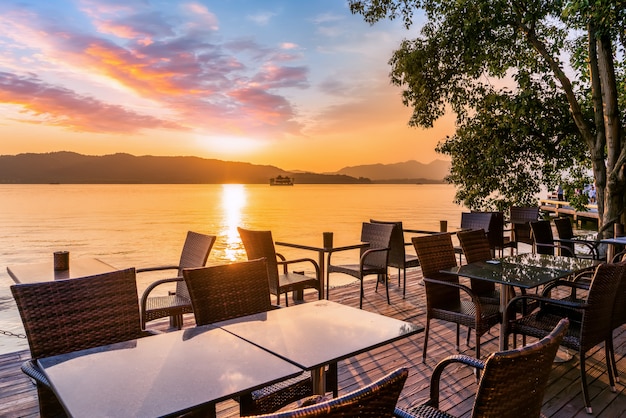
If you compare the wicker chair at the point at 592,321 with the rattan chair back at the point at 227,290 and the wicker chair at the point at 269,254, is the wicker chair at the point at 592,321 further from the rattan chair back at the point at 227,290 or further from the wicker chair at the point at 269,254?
the wicker chair at the point at 269,254

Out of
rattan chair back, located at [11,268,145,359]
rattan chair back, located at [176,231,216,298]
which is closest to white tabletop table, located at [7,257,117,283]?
rattan chair back, located at [176,231,216,298]

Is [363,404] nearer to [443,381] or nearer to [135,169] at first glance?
[443,381]

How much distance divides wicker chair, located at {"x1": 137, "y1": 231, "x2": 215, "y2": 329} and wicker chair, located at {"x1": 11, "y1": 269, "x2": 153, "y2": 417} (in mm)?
1016

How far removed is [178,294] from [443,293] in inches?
90.9

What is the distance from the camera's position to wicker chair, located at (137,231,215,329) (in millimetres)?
3291

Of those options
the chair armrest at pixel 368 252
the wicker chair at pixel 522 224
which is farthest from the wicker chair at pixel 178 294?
the wicker chair at pixel 522 224

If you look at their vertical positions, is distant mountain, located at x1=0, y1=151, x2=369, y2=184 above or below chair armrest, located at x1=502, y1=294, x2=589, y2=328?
above

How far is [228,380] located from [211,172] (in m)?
147

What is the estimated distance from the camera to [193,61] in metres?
14.2

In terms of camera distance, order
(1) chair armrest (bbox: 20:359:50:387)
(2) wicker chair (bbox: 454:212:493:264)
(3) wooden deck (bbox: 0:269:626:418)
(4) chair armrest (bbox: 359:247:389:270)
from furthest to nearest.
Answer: (2) wicker chair (bbox: 454:212:493:264), (4) chair armrest (bbox: 359:247:389:270), (3) wooden deck (bbox: 0:269:626:418), (1) chair armrest (bbox: 20:359:50:387)

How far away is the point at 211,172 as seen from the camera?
14375 cm

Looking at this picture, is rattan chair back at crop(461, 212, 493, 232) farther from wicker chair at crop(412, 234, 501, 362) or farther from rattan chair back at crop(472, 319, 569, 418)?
rattan chair back at crop(472, 319, 569, 418)

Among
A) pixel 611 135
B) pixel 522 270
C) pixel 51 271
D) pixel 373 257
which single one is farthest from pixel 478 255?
pixel 611 135

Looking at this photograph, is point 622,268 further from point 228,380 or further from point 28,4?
point 28,4
